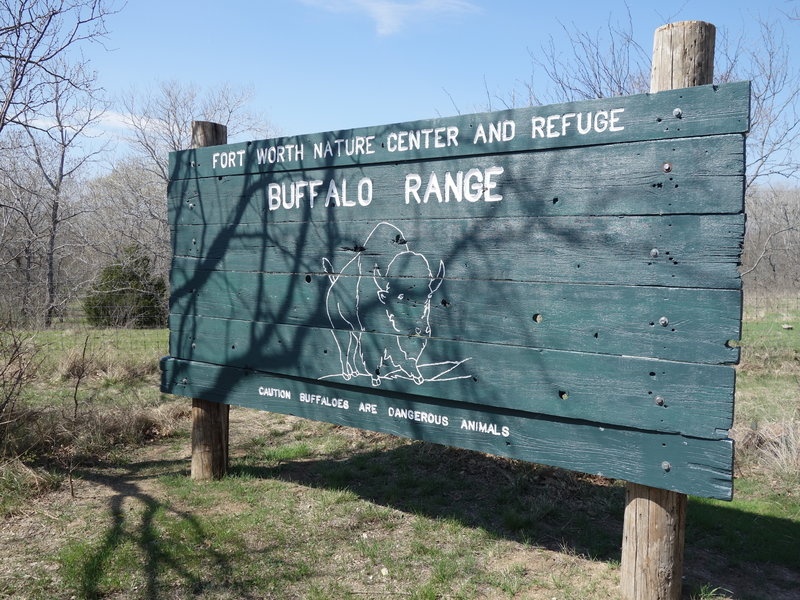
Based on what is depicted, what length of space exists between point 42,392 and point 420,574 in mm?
6531

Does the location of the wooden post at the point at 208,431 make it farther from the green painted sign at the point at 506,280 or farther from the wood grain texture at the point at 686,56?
the wood grain texture at the point at 686,56

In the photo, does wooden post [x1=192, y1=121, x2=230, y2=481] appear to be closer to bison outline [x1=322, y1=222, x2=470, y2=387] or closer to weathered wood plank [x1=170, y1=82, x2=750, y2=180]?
weathered wood plank [x1=170, y1=82, x2=750, y2=180]

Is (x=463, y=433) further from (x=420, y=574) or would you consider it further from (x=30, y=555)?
(x=30, y=555)

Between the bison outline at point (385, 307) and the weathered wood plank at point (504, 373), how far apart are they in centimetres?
→ 1

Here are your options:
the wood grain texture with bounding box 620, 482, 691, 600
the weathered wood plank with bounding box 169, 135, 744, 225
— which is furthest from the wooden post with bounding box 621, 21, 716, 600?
the weathered wood plank with bounding box 169, 135, 744, 225

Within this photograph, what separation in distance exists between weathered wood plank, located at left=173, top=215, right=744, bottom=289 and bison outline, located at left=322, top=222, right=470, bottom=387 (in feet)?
0.07

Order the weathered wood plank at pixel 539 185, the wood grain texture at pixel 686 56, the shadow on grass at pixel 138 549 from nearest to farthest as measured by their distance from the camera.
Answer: the weathered wood plank at pixel 539 185
the wood grain texture at pixel 686 56
the shadow on grass at pixel 138 549

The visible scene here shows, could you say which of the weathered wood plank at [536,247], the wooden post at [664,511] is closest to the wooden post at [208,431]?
the weathered wood plank at [536,247]

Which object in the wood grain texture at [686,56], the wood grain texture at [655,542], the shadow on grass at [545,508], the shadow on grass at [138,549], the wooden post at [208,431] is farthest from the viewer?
the wooden post at [208,431]

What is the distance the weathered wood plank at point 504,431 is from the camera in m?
3.23

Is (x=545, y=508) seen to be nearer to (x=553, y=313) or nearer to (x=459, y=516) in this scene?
(x=459, y=516)

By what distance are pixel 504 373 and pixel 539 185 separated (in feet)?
3.53

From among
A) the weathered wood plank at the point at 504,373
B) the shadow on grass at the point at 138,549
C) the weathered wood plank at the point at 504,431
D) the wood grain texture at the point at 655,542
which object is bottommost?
the shadow on grass at the point at 138,549

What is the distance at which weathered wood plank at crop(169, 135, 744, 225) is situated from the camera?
10.3 ft
